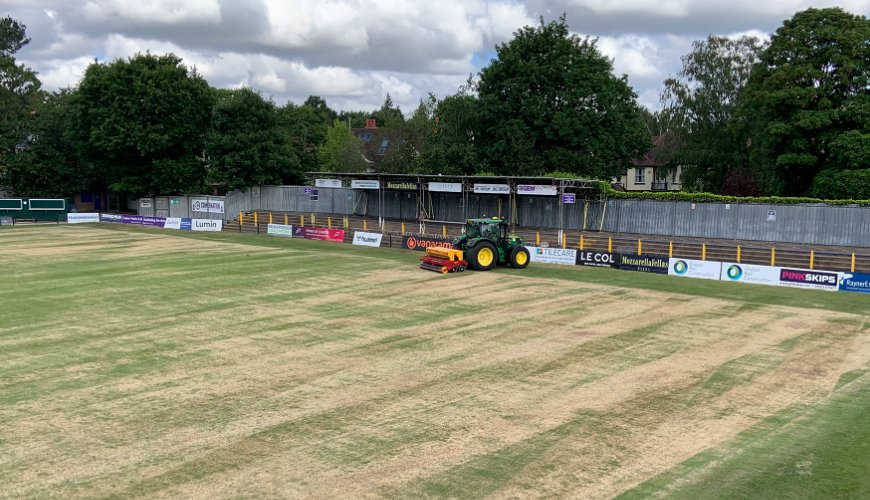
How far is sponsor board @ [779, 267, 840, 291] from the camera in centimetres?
2822

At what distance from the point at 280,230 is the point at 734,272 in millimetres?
29321

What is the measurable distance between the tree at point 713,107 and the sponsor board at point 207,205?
38094 mm

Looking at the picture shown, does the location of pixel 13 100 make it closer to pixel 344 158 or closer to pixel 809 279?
pixel 344 158

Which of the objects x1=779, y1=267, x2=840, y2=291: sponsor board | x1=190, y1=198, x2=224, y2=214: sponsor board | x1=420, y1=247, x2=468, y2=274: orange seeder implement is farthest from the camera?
x1=190, y1=198, x2=224, y2=214: sponsor board

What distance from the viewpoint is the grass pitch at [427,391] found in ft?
32.8

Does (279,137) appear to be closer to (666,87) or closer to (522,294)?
(666,87)

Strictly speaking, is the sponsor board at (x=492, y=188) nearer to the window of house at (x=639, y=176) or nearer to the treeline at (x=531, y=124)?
the treeline at (x=531, y=124)

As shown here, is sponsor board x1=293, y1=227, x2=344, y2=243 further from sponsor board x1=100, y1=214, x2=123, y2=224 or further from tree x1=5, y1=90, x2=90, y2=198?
tree x1=5, y1=90, x2=90, y2=198

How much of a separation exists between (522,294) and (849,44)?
3277cm

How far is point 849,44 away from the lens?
44.0 meters

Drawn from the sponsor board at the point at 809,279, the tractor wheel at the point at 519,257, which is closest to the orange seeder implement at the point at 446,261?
the tractor wheel at the point at 519,257

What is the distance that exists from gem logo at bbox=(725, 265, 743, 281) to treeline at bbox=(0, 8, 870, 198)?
17.5 m

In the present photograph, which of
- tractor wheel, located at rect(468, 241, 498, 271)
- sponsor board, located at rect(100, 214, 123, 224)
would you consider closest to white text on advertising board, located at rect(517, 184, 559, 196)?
tractor wheel, located at rect(468, 241, 498, 271)

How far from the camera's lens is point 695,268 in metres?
31.2
